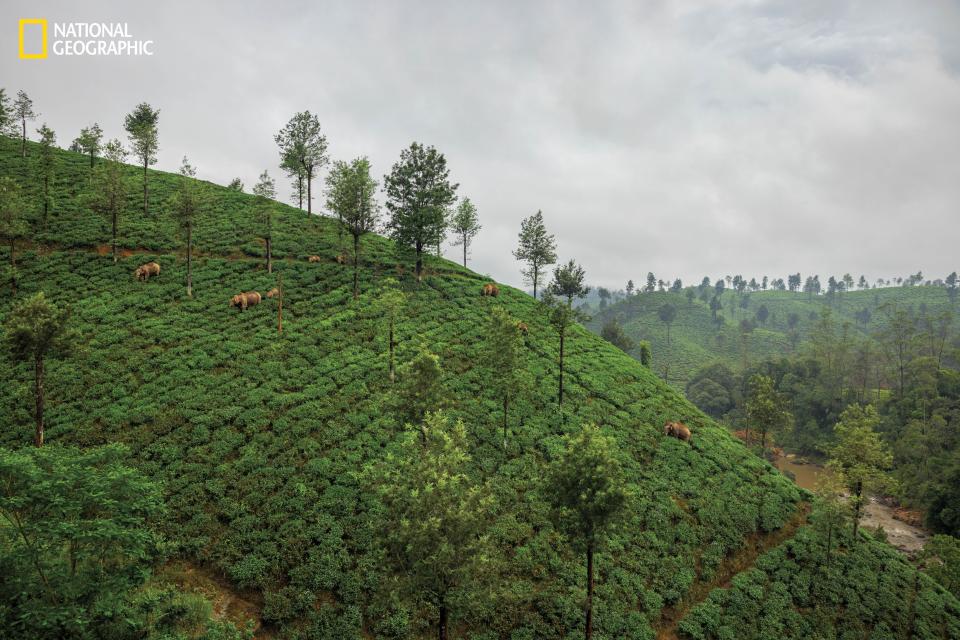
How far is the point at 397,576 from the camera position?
17.0 meters

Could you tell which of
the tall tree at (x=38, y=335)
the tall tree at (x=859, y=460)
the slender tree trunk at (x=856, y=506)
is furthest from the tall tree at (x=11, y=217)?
the slender tree trunk at (x=856, y=506)

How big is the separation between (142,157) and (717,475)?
87885mm

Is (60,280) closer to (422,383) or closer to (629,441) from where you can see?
(422,383)

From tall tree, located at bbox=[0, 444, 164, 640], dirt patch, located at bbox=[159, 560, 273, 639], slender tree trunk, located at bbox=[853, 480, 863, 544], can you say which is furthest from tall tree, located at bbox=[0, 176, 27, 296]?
slender tree trunk, located at bbox=[853, 480, 863, 544]

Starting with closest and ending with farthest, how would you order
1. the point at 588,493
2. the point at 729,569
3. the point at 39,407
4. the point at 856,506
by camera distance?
the point at 588,493 → the point at 39,407 → the point at 729,569 → the point at 856,506

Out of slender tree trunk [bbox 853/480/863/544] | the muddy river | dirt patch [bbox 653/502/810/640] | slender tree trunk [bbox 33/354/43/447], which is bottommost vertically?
the muddy river

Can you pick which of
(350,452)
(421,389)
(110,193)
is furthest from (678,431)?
(110,193)

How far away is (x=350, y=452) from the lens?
28.3 meters

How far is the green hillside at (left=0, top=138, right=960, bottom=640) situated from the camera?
21.4 metres

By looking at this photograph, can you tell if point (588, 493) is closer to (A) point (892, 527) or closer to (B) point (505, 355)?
(B) point (505, 355)

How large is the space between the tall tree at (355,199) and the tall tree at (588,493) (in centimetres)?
3459

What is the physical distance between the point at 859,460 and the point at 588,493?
2924 cm

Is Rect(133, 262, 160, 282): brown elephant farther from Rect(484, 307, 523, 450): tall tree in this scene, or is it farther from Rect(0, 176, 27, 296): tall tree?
Rect(484, 307, 523, 450): tall tree

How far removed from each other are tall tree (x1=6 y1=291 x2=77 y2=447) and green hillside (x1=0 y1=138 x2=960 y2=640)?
149 inches
